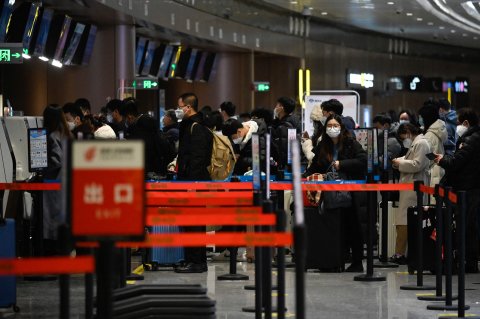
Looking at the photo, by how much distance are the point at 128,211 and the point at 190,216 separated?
140cm

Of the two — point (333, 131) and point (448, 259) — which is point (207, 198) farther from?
point (333, 131)

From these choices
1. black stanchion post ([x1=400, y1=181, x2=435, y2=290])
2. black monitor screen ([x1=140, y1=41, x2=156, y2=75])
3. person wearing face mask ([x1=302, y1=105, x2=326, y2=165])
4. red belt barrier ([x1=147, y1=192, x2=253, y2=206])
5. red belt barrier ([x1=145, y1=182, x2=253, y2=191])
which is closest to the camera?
red belt barrier ([x1=147, y1=192, x2=253, y2=206])

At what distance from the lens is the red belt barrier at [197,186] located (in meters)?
10.8

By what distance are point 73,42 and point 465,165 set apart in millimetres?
12241

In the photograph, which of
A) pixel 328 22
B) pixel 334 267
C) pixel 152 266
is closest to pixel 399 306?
pixel 334 267

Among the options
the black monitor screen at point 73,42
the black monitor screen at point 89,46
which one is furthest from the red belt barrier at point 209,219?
the black monitor screen at point 89,46

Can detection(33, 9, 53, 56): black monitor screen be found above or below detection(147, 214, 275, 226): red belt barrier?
above

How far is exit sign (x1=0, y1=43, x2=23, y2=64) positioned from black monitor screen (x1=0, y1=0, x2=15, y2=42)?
261 cm

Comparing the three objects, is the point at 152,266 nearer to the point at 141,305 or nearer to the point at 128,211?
the point at 141,305

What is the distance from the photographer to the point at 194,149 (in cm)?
1169

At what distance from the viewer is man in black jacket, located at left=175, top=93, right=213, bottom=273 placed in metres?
11.7

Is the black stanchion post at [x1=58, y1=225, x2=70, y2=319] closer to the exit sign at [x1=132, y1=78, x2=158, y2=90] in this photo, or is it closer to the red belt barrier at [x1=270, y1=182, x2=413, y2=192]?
the red belt barrier at [x1=270, y1=182, x2=413, y2=192]

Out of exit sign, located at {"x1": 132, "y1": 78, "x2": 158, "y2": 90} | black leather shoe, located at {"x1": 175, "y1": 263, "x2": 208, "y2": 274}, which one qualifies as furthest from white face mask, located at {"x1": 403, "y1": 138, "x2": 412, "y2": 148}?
exit sign, located at {"x1": 132, "y1": 78, "x2": 158, "y2": 90}

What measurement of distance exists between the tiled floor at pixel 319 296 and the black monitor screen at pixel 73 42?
10968 millimetres
